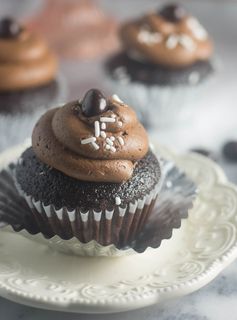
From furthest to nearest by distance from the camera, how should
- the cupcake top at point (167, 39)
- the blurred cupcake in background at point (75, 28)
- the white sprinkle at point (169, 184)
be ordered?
the blurred cupcake in background at point (75, 28)
the cupcake top at point (167, 39)
the white sprinkle at point (169, 184)

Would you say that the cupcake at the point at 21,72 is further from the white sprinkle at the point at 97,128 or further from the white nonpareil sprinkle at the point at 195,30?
the white sprinkle at the point at 97,128

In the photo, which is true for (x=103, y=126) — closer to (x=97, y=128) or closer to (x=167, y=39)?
(x=97, y=128)

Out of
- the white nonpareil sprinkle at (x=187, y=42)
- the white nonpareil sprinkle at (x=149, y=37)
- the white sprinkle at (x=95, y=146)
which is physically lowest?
the white sprinkle at (x=95, y=146)

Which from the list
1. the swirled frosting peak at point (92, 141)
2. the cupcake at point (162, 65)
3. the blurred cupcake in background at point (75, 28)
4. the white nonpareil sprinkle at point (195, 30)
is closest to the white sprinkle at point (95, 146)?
the swirled frosting peak at point (92, 141)

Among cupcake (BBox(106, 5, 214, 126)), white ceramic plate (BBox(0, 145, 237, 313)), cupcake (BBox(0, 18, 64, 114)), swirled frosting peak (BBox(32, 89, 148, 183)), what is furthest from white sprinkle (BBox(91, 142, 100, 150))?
cupcake (BBox(106, 5, 214, 126))

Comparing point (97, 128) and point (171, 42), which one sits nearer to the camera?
point (97, 128)

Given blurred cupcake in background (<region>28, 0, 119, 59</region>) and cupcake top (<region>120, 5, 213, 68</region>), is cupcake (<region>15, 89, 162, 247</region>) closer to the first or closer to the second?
cupcake top (<region>120, 5, 213, 68</region>)

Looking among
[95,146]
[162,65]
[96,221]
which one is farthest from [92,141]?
[162,65]
